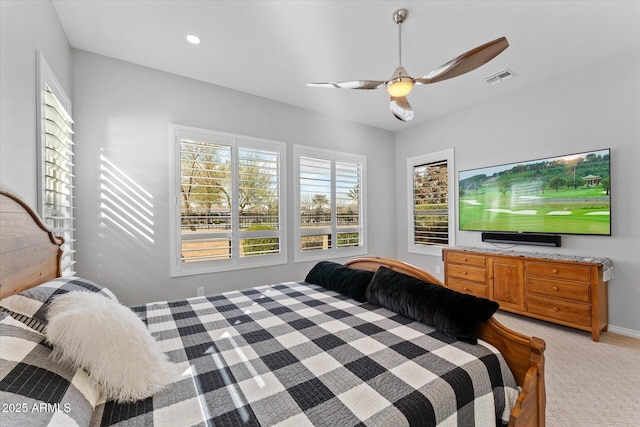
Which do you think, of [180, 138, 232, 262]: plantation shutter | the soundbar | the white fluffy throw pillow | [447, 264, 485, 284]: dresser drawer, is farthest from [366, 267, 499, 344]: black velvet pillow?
the soundbar

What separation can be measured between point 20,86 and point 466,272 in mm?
4463

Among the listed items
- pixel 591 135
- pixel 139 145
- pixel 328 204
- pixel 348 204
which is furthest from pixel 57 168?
pixel 591 135

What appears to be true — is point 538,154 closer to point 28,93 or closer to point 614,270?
point 614,270

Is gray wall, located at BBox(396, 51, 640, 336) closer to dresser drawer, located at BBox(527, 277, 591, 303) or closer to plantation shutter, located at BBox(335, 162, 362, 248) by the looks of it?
dresser drawer, located at BBox(527, 277, 591, 303)

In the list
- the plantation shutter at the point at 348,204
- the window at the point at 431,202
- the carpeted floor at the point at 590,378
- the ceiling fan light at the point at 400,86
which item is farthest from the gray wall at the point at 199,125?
the ceiling fan light at the point at 400,86

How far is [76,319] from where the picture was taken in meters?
0.96

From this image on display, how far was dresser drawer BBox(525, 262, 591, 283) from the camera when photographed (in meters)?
2.65

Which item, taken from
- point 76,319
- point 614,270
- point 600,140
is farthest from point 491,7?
point 76,319

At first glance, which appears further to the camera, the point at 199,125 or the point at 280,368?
Answer: the point at 199,125

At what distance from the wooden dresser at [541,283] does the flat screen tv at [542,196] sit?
0.39 m

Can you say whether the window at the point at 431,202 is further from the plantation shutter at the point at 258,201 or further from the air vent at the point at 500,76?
the plantation shutter at the point at 258,201

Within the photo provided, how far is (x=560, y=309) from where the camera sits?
2.80m

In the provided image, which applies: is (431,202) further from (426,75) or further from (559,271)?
(426,75)

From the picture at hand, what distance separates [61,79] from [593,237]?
5.36 m
